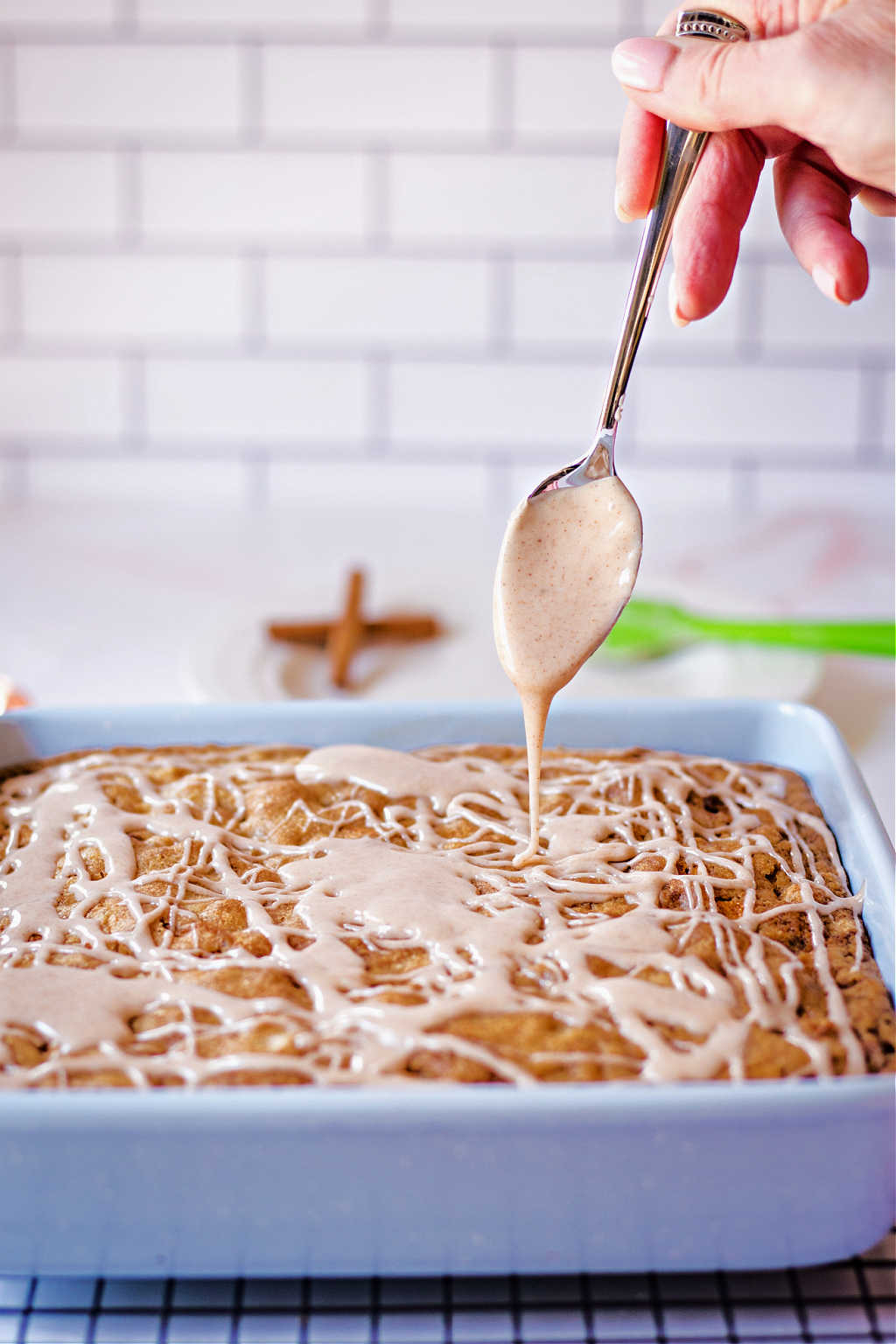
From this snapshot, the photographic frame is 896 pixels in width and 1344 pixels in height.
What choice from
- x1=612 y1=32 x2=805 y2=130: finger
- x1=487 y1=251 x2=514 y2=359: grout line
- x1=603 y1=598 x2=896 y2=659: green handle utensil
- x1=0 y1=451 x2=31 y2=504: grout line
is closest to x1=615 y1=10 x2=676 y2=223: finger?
x1=612 y1=32 x2=805 y2=130: finger

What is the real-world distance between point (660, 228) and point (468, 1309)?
2.17ft

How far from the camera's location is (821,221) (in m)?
1.11

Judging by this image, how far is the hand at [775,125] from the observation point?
0.85m

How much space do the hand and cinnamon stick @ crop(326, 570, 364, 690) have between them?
495 mm

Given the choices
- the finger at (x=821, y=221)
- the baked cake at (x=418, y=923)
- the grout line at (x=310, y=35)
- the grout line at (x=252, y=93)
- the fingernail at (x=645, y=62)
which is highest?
the grout line at (x=310, y=35)

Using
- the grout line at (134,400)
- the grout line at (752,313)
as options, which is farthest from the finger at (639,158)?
the grout line at (134,400)

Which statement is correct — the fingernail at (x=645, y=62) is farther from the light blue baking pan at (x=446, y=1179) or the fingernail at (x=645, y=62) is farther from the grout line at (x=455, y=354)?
the grout line at (x=455, y=354)

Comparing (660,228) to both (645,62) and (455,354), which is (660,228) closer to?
(645,62)

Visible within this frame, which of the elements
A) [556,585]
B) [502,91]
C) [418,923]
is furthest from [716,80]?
[502,91]

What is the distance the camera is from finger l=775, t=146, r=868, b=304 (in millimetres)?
Result: 1068

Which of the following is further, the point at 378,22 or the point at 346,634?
the point at 378,22

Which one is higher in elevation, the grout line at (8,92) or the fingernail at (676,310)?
the grout line at (8,92)

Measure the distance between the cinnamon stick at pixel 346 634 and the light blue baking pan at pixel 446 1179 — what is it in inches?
30.8

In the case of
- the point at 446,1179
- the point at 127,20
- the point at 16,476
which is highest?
the point at 127,20
